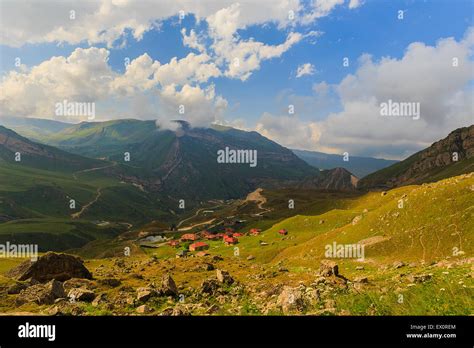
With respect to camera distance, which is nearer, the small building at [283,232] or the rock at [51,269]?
the rock at [51,269]

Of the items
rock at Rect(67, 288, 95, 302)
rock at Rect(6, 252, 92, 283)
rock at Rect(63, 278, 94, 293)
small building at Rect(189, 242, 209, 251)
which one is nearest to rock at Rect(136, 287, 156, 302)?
rock at Rect(67, 288, 95, 302)

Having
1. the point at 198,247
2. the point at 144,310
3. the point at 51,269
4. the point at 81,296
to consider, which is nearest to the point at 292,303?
the point at 144,310

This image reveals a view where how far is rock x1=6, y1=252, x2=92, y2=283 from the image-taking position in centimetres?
5981

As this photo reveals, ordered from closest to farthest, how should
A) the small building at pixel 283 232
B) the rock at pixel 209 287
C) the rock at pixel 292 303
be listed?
the rock at pixel 292 303 < the rock at pixel 209 287 < the small building at pixel 283 232

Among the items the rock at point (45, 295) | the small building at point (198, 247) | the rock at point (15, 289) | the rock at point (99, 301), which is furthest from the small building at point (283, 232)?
the rock at point (45, 295)

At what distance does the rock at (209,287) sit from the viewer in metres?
40.5

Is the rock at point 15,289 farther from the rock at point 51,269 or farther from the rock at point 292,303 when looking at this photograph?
the rock at point 292,303

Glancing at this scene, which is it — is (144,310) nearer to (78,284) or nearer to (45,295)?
(45,295)

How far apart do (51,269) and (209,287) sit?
38215 millimetres

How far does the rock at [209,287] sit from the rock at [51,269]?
111 feet

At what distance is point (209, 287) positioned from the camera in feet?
137
